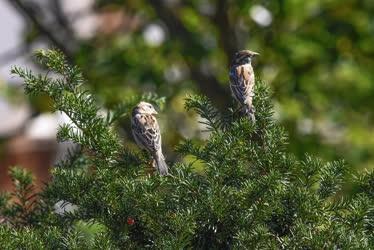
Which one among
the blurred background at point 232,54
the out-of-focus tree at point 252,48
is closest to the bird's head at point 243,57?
the blurred background at point 232,54

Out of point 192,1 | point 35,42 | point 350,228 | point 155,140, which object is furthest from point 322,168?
point 35,42

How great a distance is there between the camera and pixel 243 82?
14.4 feet

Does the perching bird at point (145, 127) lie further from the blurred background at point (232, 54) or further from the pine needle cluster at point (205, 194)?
the blurred background at point (232, 54)

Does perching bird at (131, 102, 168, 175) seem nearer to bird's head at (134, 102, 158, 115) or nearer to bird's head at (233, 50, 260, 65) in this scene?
bird's head at (134, 102, 158, 115)

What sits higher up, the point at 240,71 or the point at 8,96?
the point at 8,96

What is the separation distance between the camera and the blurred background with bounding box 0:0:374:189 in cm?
984

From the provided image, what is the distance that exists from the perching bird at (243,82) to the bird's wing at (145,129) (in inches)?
15.7

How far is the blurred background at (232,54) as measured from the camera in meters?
9.84

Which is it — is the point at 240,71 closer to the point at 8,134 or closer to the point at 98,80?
the point at 98,80

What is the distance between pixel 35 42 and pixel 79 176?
26.9 ft

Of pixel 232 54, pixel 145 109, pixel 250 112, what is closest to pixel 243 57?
pixel 145 109

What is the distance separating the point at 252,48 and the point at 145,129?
219 inches

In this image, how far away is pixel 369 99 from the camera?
1079 cm

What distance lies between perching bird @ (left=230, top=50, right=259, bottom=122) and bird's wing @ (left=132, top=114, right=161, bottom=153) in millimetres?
398
